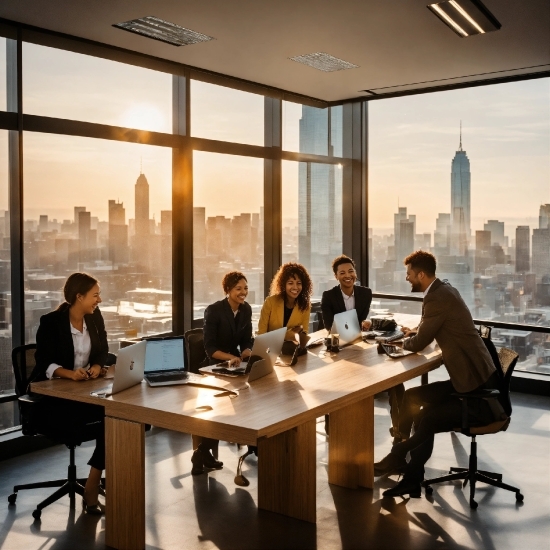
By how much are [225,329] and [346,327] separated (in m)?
1.03

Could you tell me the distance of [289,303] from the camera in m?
6.06

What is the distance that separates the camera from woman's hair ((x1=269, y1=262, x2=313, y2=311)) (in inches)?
236

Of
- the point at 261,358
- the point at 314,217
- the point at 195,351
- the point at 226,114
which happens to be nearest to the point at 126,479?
the point at 261,358

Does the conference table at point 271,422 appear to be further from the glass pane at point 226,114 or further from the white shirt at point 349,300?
the glass pane at point 226,114

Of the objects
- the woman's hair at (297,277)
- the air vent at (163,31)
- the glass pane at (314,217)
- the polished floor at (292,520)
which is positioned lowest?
the polished floor at (292,520)

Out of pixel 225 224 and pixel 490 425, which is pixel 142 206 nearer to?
pixel 225 224

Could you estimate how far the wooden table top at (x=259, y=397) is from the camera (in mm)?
3627

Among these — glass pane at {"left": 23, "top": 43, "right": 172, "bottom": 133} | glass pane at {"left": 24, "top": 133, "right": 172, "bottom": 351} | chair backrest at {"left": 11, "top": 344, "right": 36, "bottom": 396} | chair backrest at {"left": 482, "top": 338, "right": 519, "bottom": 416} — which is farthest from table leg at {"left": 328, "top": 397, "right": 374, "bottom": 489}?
glass pane at {"left": 23, "top": 43, "right": 172, "bottom": 133}

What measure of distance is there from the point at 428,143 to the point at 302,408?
5.32m

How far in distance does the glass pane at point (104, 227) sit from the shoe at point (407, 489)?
289 cm

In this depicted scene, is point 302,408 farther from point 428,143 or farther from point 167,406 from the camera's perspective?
point 428,143

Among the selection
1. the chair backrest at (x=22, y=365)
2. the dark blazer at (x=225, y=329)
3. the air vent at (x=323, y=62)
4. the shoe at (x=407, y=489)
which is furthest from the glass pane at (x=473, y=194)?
the chair backrest at (x=22, y=365)

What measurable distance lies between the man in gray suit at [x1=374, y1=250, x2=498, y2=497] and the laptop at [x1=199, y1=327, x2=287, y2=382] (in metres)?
1.05

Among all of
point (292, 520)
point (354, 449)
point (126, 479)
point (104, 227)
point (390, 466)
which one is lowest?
point (292, 520)
